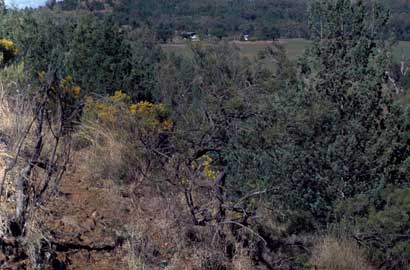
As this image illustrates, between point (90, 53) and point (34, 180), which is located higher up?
point (34, 180)

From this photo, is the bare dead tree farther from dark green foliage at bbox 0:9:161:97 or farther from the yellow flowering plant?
dark green foliage at bbox 0:9:161:97

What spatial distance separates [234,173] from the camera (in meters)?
6.95

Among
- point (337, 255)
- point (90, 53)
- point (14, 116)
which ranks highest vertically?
point (14, 116)

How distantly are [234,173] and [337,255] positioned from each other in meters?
1.48

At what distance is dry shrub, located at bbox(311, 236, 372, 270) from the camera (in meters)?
5.84

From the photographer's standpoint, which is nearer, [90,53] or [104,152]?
[104,152]

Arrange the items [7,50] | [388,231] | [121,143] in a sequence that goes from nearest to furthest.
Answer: [388,231] → [121,143] → [7,50]

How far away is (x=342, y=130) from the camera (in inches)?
281

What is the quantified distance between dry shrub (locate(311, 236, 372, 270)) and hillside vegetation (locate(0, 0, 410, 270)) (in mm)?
13

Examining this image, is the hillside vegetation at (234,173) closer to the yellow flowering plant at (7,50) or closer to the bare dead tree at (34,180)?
the bare dead tree at (34,180)

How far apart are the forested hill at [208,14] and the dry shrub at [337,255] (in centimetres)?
4408

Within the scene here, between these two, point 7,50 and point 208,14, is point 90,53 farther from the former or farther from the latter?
point 208,14

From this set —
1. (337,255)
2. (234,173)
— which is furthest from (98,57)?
(337,255)

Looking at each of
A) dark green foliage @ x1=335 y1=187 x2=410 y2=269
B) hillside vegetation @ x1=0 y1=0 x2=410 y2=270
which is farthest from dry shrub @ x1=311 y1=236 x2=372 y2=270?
dark green foliage @ x1=335 y1=187 x2=410 y2=269
